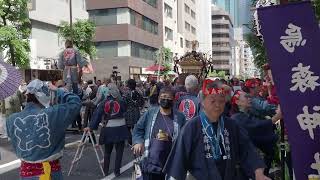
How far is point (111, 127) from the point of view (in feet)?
33.4

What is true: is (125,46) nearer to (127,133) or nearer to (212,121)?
(127,133)

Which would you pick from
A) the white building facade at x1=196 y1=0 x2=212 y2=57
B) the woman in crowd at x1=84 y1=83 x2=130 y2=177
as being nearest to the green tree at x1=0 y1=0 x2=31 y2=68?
the woman in crowd at x1=84 y1=83 x2=130 y2=177

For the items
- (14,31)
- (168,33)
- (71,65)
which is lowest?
(71,65)

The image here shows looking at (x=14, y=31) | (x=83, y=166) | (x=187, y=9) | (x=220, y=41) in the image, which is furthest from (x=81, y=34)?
(x=220, y=41)

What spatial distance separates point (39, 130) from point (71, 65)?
25.6 ft

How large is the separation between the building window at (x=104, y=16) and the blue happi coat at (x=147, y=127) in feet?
160

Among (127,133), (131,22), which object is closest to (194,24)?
(131,22)

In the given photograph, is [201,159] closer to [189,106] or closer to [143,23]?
[189,106]

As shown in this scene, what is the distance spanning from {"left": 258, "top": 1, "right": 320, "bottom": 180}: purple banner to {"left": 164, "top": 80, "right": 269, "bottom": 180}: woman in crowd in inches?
16.5

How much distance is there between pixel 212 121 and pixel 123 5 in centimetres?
5026

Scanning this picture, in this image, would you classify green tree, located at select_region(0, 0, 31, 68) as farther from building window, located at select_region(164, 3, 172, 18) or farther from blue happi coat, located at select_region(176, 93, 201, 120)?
building window, located at select_region(164, 3, 172, 18)

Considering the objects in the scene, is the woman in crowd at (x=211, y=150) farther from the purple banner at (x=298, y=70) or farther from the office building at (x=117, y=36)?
the office building at (x=117, y=36)

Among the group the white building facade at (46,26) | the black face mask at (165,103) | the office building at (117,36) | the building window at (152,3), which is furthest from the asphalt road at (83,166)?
the building window at (152,3)

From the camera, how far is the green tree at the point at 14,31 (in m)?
23.1
